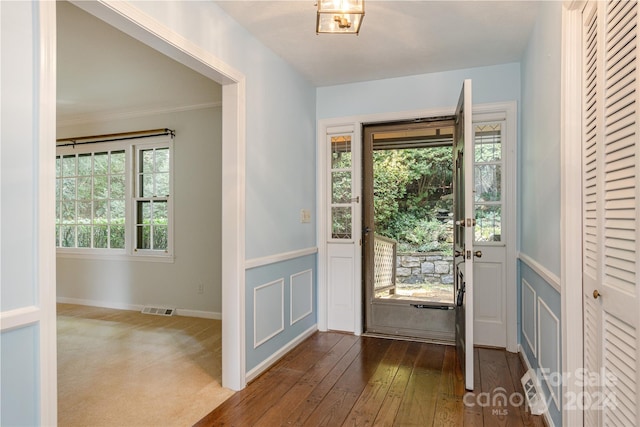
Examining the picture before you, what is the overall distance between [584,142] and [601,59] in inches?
15.9

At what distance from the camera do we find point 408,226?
4020 mm

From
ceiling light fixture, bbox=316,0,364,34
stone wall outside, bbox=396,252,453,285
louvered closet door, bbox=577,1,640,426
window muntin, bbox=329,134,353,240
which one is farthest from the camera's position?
stone wall outside, bbox=396,252,453,285

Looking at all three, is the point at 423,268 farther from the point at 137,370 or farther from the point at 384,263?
the point at 137,370

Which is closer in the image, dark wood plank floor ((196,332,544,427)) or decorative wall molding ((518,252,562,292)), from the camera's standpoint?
decorative wall molding ((518,252,562,292))

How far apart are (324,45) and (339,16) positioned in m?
1.31

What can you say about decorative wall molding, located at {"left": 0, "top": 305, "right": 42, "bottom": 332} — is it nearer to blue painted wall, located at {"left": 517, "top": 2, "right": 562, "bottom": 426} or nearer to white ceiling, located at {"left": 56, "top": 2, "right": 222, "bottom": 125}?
white ceiling, located at {"left": 56, "top": 2, "right": 222, "bottom": 125}

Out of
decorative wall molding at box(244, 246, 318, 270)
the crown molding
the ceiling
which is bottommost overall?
decorative wall molding at box(244, 246, 318, 270)

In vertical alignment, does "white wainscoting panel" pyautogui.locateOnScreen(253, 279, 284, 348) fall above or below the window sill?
below

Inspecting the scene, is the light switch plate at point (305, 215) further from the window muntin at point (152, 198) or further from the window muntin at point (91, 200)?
the window muntin at point (91, 200)

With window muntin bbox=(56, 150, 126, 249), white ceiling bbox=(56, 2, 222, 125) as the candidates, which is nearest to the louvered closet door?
white ceiling bbox=(56, 2, 222, 125)

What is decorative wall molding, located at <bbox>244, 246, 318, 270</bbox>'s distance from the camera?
2.62 metres

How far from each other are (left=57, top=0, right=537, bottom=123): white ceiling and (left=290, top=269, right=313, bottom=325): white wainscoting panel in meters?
1.97

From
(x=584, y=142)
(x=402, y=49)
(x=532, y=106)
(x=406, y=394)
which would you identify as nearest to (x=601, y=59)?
(x=584, y=142)

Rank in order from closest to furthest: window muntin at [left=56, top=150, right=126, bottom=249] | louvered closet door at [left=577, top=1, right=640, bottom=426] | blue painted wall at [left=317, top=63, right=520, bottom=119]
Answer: louvered closet door at [left=577, top=1, right=640, bottom=426], blue painted wall at [left=317, top=63, right=520, bottom=119], window muntin at [left=56, top=150, right=126, bottom=249]
